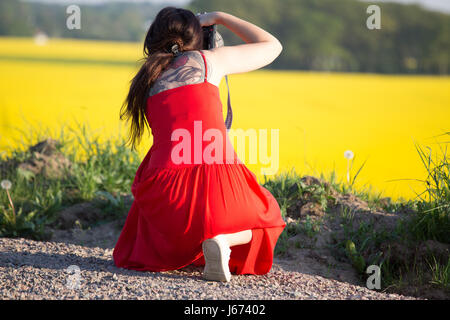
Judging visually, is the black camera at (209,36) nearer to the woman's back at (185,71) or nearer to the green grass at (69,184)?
the woman's back at (185,71)

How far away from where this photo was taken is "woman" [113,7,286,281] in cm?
248

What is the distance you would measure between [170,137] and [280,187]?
1487mm

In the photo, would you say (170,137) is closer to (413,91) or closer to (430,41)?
(413,91)

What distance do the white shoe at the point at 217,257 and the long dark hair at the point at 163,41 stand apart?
82 cm

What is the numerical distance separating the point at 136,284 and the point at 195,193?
515 mm

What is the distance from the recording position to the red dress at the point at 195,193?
2.49 metres

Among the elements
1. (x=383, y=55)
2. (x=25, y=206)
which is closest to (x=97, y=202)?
(x=25, y=206)

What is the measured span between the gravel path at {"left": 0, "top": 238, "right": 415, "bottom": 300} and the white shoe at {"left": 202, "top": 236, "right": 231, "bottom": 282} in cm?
5

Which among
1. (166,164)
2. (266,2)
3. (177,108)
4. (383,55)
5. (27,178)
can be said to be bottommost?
(27,178)

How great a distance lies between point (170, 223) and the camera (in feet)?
8.31
